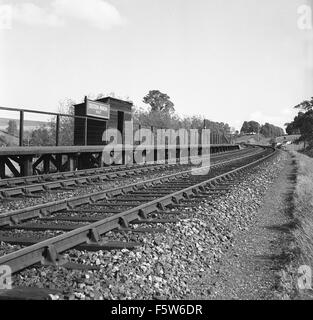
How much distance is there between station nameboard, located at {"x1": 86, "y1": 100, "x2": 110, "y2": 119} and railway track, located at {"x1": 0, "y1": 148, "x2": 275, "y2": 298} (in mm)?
7312

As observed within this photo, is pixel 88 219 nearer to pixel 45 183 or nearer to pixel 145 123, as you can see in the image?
pixel 45 183

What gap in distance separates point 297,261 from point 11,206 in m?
5.31

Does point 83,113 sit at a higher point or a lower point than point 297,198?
higher

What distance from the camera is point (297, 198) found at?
1098 cm

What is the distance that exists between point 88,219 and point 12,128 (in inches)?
349

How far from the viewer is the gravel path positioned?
15.0 ft

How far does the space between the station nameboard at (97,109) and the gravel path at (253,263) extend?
10624 mm

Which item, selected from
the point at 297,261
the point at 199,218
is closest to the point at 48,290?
the point at 297,261

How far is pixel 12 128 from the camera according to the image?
1443 centimetres

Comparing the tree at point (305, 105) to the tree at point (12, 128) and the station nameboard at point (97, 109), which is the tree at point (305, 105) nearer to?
the station nameboard at point (97, 109)

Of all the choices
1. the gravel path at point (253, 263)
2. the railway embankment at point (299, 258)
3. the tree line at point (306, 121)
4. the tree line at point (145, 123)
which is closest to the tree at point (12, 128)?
the tree line at point (145, 123)

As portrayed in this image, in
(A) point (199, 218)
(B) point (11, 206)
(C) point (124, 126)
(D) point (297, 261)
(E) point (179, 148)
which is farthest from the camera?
(E) point (179, 148)

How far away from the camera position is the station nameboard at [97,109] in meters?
17.6

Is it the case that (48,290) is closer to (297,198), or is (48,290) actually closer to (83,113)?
(297,198)
